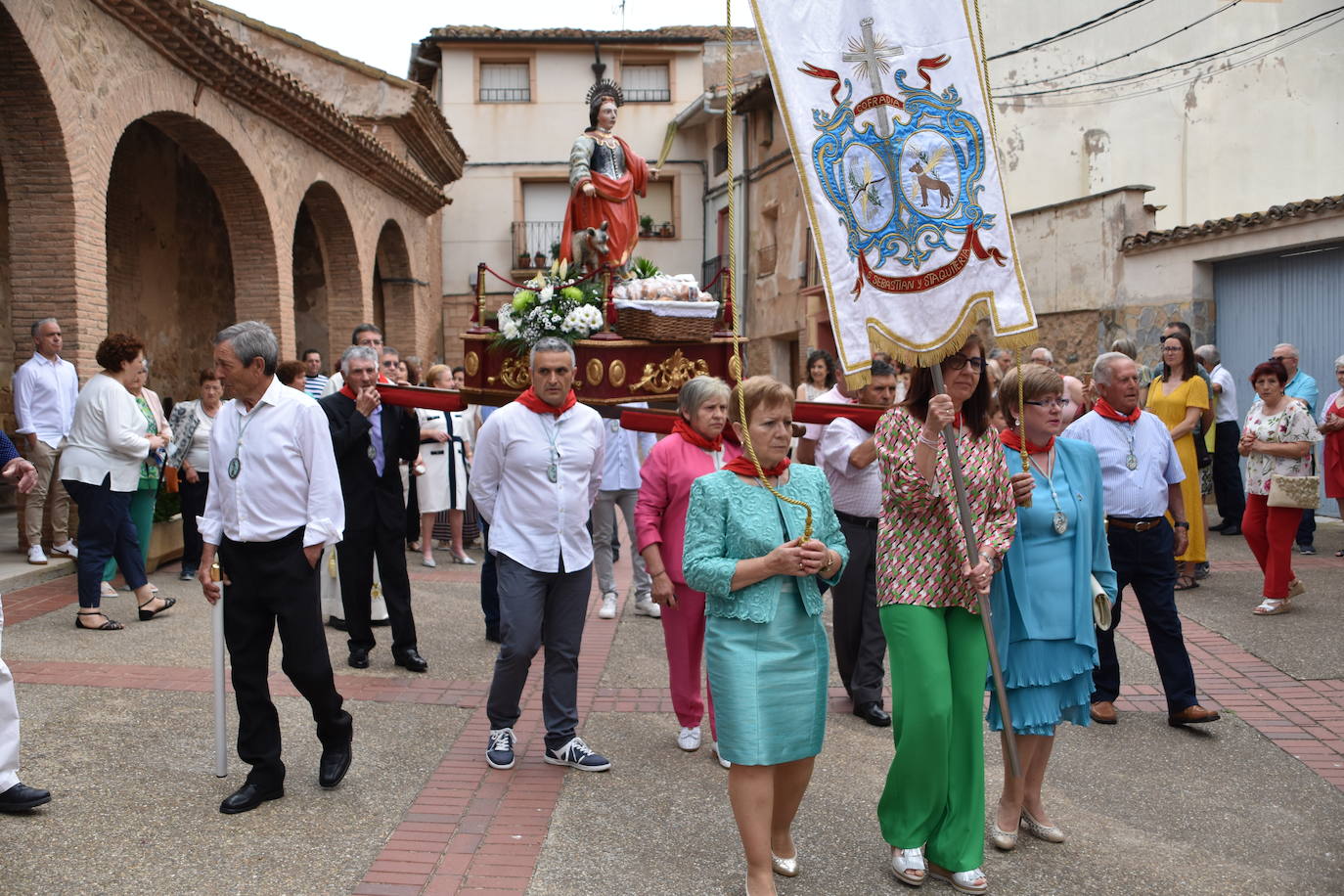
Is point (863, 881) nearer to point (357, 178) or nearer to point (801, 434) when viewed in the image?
point (801, 434)

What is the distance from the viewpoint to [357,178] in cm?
1734

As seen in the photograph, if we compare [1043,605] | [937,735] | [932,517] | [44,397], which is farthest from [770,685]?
[44,397]

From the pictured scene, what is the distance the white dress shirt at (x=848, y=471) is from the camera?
5.67 metres

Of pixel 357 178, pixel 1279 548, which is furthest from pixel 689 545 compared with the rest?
pixel 357 178

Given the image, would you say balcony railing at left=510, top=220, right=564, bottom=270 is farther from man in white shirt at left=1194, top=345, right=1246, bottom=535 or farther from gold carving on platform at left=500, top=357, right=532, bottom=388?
gold carving on platform at left=500, top=357, right=532, bottom=388

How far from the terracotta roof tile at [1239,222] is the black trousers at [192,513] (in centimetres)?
1105

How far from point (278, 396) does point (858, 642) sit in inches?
121

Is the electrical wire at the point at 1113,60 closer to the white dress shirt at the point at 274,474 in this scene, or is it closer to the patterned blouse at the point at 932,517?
the patterned blouse at the point at 932,517

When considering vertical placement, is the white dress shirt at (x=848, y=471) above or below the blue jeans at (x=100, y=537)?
above

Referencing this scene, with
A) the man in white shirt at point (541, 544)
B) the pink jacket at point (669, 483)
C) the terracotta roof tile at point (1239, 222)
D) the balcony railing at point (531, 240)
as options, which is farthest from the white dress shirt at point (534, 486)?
the balcony railing at point (531, 240)

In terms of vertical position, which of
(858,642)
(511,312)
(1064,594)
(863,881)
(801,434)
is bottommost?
(863,881)

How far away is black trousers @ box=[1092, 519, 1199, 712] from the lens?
5.61 meters

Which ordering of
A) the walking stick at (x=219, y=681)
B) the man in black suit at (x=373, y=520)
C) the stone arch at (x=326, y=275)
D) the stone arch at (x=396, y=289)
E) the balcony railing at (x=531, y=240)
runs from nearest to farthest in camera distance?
the walking stick at (x=219, y=681), the man in black suit at (x=373, y=520), the stone arch at (x=326, y=275), the stone arch at (x=396, y=289), the balcony railing at (x=531, y=240)

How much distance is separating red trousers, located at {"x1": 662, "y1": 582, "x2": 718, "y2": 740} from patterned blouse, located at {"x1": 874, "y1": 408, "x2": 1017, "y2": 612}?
1.48m
